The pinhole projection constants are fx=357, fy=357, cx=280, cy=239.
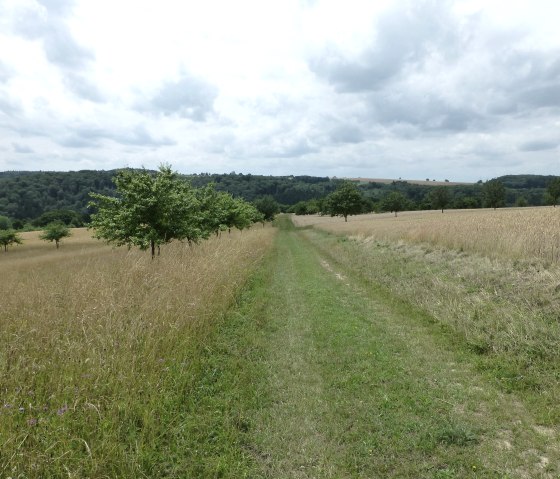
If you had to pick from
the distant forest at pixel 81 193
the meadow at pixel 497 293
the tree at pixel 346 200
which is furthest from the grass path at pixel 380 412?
the distant forest at pixel 81 193

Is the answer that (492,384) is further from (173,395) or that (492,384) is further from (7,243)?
(7,243)

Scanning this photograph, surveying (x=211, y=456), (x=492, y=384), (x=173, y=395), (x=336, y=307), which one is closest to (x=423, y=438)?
(x=492, y=384)

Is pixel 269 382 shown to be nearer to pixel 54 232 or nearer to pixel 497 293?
pixel 497 293

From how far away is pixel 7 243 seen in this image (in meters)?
55.9

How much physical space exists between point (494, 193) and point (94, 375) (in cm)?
9720

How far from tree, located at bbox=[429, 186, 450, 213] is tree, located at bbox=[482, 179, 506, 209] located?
8.45 m

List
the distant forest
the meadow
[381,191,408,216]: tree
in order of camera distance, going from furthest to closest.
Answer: the distant forest
[381,191,408,216]: tree
the meadow

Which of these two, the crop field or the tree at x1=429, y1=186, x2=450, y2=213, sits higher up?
the tree at x1=429, y1=186, x2=450, y2=213

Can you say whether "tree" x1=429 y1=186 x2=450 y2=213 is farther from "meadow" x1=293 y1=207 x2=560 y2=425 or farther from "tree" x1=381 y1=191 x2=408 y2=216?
"meadow" x1=293 y1=207 x2=560 y2=425

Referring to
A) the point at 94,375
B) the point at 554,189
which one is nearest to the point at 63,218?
the point at 94,375

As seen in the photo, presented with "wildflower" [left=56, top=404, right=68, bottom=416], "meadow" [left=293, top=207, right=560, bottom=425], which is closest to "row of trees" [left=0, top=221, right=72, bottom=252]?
"meadow" [left=293, top=207, right=560, bottom=425]

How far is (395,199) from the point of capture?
89688 millimetres

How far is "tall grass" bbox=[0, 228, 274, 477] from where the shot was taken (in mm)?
3463

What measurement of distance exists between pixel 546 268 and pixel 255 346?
773 centimetres
